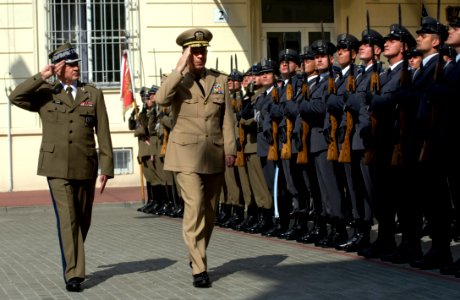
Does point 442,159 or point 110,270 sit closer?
point 442,159

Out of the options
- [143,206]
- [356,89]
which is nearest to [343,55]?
[356,89]

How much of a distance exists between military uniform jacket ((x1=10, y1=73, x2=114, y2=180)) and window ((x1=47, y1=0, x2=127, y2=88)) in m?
13.4

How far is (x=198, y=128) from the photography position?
923 centimetres

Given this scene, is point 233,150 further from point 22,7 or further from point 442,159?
point 22,7

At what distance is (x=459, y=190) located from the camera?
909cm

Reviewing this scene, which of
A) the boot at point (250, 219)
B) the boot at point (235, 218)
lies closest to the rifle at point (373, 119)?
the boot at point (250, 219)

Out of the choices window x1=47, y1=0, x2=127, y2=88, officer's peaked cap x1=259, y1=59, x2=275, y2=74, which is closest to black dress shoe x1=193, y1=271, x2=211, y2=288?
officer's peaked cap x1=259, y1=59, x2=275, y2=74

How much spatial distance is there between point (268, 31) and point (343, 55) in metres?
12.5

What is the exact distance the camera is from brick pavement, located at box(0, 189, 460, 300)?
8.47m

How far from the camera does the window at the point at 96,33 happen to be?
74.0ft

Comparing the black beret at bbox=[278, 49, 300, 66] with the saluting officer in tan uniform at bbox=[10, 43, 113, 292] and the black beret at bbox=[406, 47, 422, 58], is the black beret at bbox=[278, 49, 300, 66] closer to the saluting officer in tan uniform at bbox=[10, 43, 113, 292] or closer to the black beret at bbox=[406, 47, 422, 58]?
the black beret at bbox=[406, 47, 422, 58]

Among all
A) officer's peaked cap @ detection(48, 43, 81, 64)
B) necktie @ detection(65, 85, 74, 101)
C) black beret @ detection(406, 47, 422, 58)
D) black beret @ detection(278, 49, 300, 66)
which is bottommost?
necktie @ detection(65, 85, 74, 101)

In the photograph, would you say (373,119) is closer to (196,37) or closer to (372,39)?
(372,39)

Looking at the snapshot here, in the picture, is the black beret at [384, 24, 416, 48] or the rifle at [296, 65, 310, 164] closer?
the black beret at [384, 24, 416, 48]
